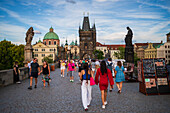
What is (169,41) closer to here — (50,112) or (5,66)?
(5,66)

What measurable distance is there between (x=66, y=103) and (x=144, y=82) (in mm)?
3780

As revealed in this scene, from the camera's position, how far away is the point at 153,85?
27.3 ft

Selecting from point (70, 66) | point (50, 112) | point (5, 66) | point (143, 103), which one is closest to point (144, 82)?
point (143, 103)

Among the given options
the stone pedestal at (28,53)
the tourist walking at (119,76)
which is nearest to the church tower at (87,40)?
the stone pedestal at (28,53)

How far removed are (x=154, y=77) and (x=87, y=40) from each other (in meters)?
113

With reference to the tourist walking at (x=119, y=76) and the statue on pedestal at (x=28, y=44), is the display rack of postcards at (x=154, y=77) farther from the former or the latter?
the statue on pedestal at (x=28, y=44)

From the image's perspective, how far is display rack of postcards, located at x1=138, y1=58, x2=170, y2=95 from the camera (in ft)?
27.3

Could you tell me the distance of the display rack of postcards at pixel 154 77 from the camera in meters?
8.31

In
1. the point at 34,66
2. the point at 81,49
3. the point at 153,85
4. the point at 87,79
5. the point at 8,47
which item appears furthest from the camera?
the point at 81,49

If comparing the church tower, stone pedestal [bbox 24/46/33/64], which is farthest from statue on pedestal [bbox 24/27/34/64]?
the church tower

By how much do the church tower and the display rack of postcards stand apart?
A: 107538mm

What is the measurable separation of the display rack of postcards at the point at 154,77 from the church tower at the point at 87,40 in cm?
10754

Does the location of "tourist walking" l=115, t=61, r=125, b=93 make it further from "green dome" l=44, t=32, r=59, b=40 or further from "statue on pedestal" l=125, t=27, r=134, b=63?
"green dome" l=44, t=32, r=59, b=40

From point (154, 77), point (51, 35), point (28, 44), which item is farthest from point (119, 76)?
point (51, 35)
